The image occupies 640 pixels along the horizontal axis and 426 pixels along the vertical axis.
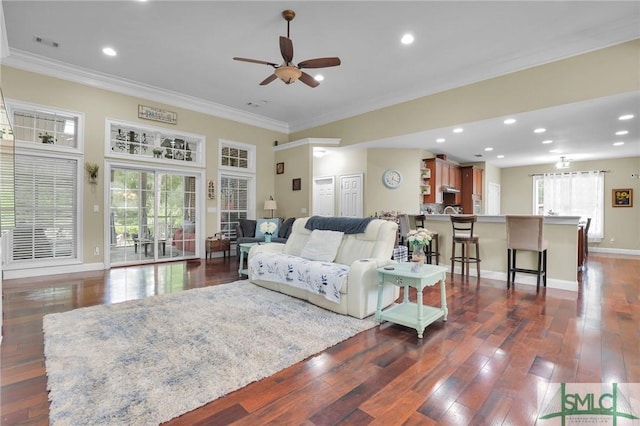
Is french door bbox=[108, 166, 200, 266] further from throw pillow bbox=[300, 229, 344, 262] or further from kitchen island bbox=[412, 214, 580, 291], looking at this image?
kitchen island bbox=[412, 214, 580, 291]

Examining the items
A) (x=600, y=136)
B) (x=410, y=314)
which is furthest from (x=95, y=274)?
(x=600, y=136)

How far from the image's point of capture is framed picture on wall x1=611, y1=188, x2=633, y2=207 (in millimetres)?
8226

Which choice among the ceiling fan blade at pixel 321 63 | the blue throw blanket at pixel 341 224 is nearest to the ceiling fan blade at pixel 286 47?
the ceiling fan blade at pixel 321 63

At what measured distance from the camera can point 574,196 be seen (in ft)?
29.8

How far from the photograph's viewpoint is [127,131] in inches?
235

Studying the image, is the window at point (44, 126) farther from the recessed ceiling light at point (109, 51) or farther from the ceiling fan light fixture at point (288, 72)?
the ceiling fan light fixture at point (288, 72)

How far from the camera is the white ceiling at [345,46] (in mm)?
3596

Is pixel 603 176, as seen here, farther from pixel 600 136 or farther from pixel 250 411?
pixel 250 411

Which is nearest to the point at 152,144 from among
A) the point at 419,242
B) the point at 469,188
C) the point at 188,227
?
the point at 188,227

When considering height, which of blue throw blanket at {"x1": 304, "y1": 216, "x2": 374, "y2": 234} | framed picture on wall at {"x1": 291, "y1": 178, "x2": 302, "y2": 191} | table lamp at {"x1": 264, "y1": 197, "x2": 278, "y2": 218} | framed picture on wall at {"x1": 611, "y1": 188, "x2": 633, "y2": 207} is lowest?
blue throw blanket at {"x1": 304, "y1": 216, "x2": 374, "y2": 234}

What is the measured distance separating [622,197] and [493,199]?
3115mm

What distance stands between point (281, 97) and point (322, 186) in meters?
2.87

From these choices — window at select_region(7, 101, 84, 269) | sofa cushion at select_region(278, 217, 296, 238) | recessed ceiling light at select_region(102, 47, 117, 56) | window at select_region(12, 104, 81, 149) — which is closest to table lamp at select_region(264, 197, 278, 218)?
sofa cushion at select_region(278, 217, 296, 238)

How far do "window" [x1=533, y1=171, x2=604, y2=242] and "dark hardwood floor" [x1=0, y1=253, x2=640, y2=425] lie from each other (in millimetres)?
6291
